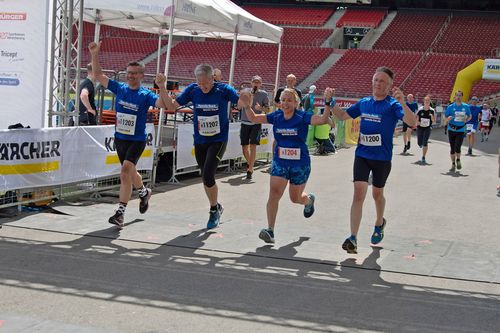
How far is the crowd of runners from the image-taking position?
702 centimetres

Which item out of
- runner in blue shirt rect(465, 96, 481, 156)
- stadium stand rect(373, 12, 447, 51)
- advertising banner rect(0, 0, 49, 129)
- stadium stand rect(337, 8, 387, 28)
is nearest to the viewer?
advertising banner rect(0, 0, 49, 129)

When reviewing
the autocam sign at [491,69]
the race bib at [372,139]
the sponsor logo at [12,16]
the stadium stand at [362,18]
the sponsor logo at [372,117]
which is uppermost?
the stadium stand at [362,18]

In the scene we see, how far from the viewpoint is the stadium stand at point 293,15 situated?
54.2 m

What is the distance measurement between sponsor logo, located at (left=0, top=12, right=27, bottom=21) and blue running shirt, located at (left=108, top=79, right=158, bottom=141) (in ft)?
12.8

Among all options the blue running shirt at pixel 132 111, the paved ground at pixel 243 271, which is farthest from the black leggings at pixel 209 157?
the blue running shirt at pixel 132 111

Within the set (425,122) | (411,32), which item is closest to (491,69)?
(411,32)

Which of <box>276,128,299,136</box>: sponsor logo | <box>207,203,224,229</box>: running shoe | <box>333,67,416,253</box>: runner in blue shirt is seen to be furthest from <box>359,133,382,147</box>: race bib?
<box>207,203,224,229</box>: running shoe

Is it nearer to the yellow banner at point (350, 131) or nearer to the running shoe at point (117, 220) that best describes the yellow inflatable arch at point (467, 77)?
the yellow banner at point (350, 131)

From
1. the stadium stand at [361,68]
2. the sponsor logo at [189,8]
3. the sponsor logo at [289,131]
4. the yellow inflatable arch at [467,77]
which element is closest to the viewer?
the sponsor logo at [289,131]

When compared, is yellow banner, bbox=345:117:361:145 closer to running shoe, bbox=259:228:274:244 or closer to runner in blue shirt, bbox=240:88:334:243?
runner in blue shirt, bbox=240:88:334:243

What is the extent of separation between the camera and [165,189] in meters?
11.2

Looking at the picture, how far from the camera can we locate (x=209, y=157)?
26.6 ft

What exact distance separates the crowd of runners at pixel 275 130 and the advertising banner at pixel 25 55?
344 cm

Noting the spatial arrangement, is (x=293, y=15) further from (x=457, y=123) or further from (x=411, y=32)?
(x=457, y=123)
